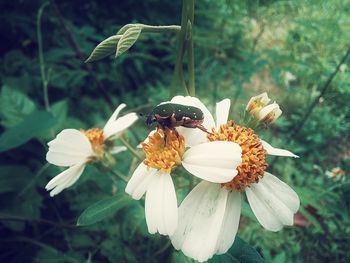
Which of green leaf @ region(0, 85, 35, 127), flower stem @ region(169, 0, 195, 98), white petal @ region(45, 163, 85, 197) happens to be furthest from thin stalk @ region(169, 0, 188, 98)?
green leaf @ region(0, 85, 35, 127)

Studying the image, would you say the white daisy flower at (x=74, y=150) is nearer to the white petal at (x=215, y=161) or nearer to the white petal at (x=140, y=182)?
the white petal at (x=140, y=182)

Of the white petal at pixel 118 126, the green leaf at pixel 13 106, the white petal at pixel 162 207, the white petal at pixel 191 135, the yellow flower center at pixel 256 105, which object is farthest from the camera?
the green leaf at pixel 13 106

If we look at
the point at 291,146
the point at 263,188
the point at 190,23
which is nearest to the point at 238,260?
the point at 263,188

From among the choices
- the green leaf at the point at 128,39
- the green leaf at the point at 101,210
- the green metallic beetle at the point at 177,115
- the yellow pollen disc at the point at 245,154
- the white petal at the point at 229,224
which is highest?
the green leaf at the point at 128,39

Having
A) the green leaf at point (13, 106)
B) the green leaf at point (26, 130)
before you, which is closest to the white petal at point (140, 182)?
the green leaf at point (26, 130)

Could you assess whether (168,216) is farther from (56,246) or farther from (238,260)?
(56,246)

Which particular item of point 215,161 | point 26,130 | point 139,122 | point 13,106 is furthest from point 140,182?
point 139,122

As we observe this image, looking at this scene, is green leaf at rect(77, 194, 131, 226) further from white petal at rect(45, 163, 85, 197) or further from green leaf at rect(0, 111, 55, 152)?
green leaf at rect(0, 111, 55, 152)
